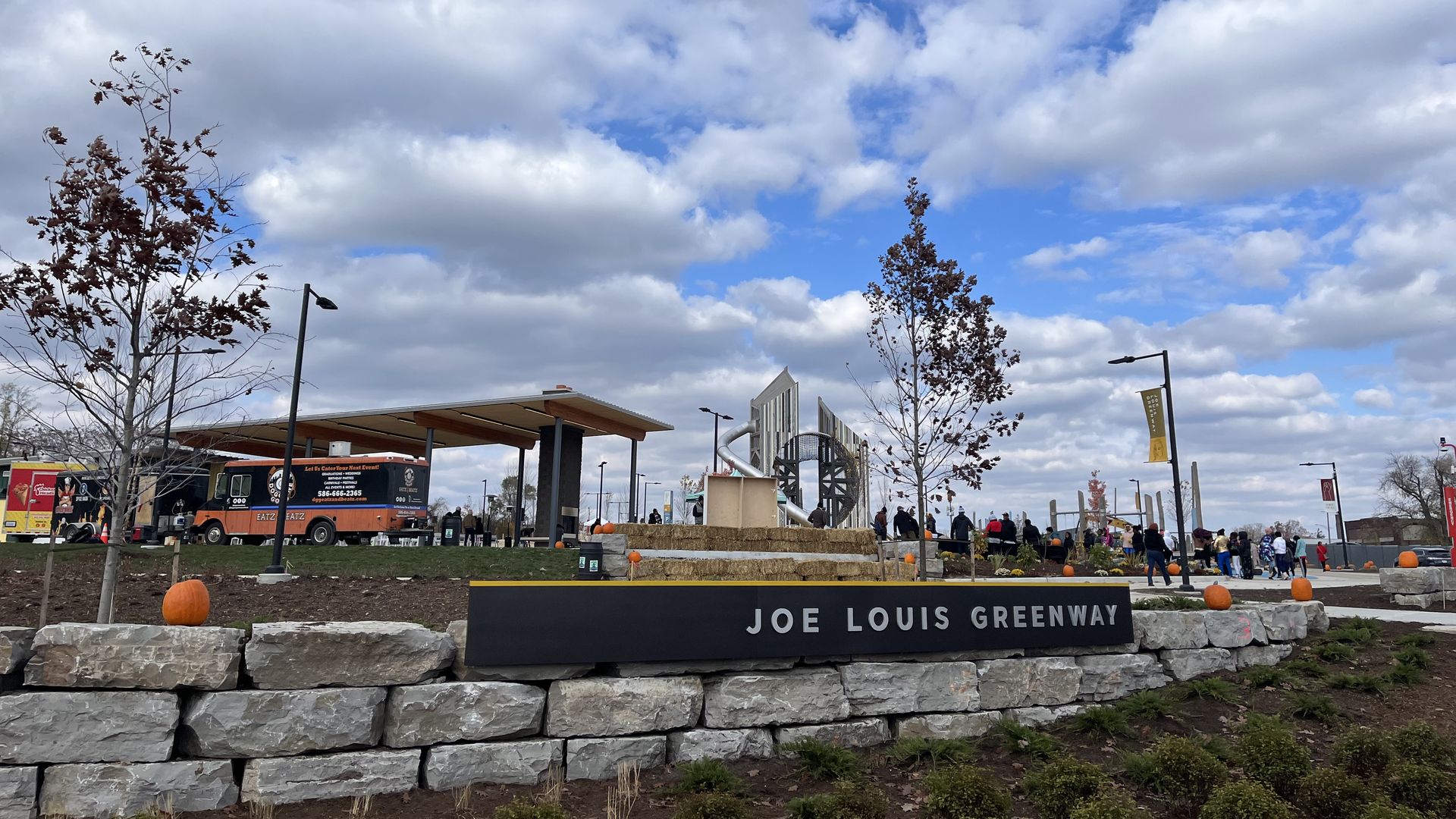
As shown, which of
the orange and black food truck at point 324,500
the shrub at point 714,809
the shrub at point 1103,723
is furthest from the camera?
the orange and black food truck at point 324,500

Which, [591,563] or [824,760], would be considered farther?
[591,563]

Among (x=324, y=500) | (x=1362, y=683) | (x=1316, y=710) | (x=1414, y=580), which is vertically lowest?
(x=1316, y=710)

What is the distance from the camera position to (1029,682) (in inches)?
301

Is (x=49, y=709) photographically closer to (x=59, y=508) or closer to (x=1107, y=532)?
(x=59, y=508)

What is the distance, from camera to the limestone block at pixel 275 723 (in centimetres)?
546

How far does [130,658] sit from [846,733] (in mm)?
4970

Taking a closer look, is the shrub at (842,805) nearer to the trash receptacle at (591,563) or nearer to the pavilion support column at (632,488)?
the trash receptacle at (591,563)

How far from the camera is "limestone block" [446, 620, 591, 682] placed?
610cm

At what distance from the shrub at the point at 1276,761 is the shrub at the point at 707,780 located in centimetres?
358

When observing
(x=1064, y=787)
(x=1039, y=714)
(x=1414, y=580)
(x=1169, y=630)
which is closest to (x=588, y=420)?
(x=1414, y=580)

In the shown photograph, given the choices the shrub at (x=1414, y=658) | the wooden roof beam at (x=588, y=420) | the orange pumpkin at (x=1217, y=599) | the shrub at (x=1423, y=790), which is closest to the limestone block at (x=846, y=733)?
the shrub at (x=1423, y=790)

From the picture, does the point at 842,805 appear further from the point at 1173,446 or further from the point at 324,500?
the point at 324,500

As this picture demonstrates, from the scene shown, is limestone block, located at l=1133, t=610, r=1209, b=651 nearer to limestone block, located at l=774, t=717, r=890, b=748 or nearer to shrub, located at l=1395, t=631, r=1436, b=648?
shrub, located at l=1395, t=631, r=1436, b=648

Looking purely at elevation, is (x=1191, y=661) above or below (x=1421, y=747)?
above
